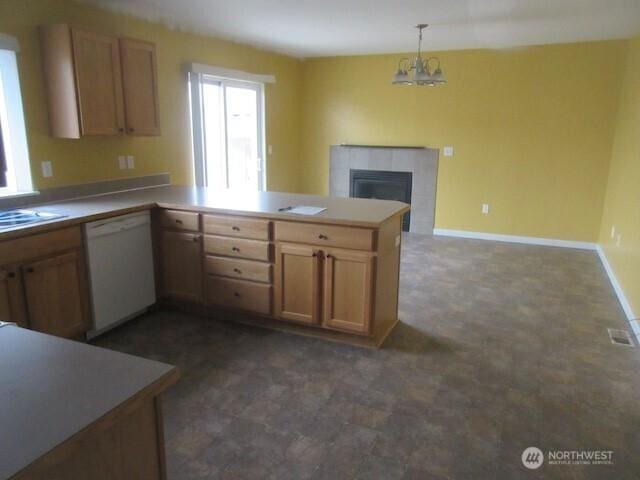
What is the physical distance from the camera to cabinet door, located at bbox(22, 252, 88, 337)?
2773mm

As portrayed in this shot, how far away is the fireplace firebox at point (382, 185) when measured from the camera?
Result: 6520mm

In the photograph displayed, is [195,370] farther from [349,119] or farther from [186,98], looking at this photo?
[349,119]

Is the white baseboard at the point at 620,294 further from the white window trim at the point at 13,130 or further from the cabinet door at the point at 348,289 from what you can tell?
the white window trim at the point at 13,130

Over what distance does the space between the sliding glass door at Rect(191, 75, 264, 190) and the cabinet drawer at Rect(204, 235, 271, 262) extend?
1730 mm

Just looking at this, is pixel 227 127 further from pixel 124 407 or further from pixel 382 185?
pixel 124 407

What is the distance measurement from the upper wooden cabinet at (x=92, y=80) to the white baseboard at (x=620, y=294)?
4037 millimetres

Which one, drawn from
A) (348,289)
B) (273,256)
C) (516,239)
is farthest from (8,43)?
(516,239)

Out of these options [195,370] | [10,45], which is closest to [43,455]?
[195,370]

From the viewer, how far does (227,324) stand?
354 cm

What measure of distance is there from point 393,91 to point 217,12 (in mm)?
3065

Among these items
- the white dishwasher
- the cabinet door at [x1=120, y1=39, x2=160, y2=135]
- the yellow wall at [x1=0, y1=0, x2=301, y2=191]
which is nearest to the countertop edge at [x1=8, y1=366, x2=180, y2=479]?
the white dishwasher

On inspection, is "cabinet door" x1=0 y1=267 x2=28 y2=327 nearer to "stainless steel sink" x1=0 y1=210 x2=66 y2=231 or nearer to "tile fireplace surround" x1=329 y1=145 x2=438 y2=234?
"stainless steel sink" x1=0 y1=210 x2=66 y2=231

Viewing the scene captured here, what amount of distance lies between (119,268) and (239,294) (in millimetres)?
850

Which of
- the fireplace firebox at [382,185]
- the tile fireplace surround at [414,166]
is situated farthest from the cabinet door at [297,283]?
the tile fireplace surround at [414,166]
